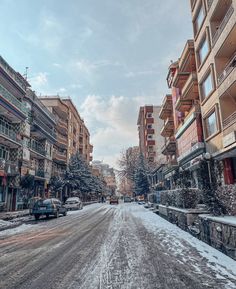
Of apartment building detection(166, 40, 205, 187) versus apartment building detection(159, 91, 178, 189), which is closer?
apartment building detection(166, 40, 205, 187)

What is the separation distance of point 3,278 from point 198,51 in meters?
22.8

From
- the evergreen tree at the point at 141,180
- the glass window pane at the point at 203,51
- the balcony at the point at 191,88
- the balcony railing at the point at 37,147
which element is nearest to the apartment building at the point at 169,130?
the balcony at the point at 191,88

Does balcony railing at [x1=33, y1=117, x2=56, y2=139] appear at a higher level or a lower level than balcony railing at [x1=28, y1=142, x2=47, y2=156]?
higher

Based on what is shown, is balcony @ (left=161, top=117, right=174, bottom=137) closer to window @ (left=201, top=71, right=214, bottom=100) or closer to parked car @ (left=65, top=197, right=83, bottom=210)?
window @ (left=201, top=71, right=214, bottom=100)

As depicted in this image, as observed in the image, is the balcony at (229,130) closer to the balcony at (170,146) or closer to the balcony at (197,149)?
the balcony at (197,149)

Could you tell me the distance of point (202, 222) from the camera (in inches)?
353

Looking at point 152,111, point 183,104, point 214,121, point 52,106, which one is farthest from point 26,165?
point 152,111

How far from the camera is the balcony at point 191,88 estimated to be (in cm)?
2270

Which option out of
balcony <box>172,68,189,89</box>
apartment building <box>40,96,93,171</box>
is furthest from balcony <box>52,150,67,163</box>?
balcony <box>172,68,189,89</box>

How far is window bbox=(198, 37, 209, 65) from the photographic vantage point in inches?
794

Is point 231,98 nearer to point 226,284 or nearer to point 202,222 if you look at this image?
point 202,222

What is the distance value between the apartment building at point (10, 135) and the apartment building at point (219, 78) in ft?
64.1

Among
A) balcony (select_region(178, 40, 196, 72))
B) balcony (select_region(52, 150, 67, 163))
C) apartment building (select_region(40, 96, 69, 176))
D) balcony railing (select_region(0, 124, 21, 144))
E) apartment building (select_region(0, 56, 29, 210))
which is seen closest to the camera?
balcony (select_region(178, 40, 196, 72))

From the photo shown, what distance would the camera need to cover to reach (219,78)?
17.7m
